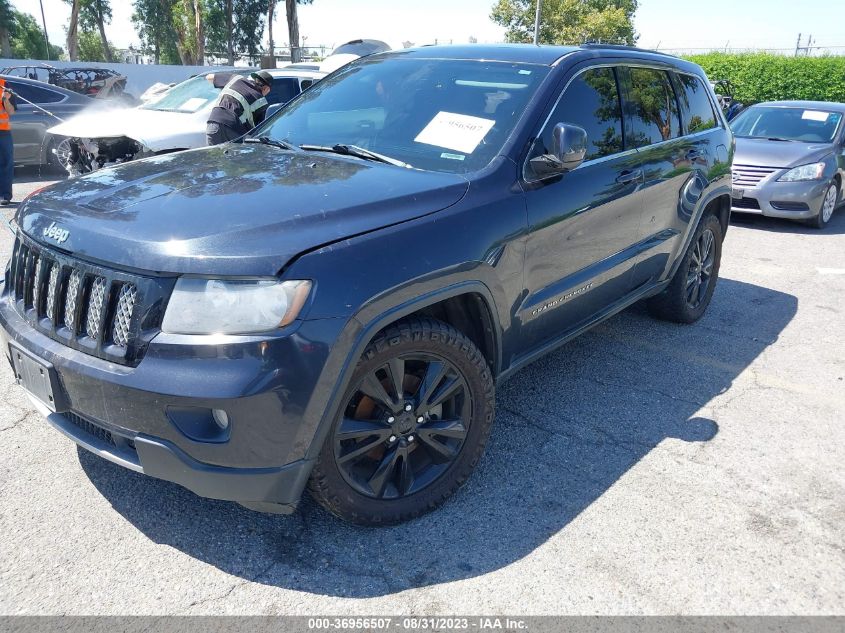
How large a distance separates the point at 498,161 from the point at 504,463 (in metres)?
1.37

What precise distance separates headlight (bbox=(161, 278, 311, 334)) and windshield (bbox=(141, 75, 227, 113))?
6.82m

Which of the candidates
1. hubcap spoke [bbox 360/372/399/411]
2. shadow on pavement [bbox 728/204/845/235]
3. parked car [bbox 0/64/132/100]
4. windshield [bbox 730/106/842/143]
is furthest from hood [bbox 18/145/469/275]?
parked car [bbox 0/64/132/100]

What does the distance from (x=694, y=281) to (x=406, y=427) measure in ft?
10.5

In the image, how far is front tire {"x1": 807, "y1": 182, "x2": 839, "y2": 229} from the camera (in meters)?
8.65

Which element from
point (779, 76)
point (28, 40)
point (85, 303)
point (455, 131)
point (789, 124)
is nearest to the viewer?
point (85, 303)

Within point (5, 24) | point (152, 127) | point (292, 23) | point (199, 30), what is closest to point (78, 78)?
point (152, 127)

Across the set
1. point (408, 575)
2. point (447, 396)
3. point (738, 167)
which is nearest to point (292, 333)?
point (447, 396)

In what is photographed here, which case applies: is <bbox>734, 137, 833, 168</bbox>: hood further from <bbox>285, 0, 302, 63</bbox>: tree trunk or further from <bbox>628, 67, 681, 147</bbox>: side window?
<bbox>285, 0, 302, 63</bbox>: tree trunk

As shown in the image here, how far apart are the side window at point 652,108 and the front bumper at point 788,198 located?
15.1 ft

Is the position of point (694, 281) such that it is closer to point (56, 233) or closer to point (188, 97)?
point (56, 233)

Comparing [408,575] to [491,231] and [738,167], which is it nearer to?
[491,231]

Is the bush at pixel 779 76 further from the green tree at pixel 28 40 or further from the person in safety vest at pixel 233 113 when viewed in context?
the green tree at pixel 28 40

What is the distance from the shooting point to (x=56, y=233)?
8.23 ft

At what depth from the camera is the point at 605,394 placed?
4.05 m
